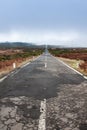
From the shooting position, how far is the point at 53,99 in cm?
898

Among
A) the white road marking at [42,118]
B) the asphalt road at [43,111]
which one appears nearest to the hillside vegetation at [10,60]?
the asphalt road at [43,111]

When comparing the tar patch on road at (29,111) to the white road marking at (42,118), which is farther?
the tar patch on road at (29,111)

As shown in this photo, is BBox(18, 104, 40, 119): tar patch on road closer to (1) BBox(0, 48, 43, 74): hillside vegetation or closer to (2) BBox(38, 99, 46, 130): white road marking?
(2) BBox(38, 99, 46, 130): white road marking

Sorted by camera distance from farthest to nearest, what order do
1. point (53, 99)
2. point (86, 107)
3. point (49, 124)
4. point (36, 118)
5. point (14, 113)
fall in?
point (53, 99)
point (86, 107)
point (14, 113)
point (36, 118)
point (49, 124)

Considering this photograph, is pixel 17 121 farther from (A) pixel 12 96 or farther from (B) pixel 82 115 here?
(A) pixel 12 96

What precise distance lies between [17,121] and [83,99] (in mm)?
3573

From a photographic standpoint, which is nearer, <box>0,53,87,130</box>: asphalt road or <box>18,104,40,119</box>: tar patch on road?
<box>0,53,87,130</box>: asphalt road

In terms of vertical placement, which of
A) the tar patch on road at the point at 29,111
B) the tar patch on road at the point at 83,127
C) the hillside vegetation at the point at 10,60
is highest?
the tar patch on road at the point at 83,127

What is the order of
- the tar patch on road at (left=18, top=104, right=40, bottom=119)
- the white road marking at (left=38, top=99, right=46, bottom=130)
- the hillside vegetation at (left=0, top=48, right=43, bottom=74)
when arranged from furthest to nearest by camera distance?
the hillside vegetation at (left=0, top=48, right=43, bottom=74), the tar patch on road at (left=18, top=104, right=40, bottom=119), the white road marking at (left=38, top=99, right=46, bottom=130)

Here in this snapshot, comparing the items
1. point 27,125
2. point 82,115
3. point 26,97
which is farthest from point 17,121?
point 26,97

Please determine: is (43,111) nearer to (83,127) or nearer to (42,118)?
(42,118)

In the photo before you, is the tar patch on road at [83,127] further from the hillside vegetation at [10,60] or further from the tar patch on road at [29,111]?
the hillside vegetation at [10,60]

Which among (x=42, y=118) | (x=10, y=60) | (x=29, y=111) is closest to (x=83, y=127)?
(x=42, y=118)

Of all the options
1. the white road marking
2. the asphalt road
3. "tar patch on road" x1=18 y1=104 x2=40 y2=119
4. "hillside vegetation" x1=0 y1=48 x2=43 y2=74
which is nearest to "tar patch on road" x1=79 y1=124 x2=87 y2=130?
the asphalt road
